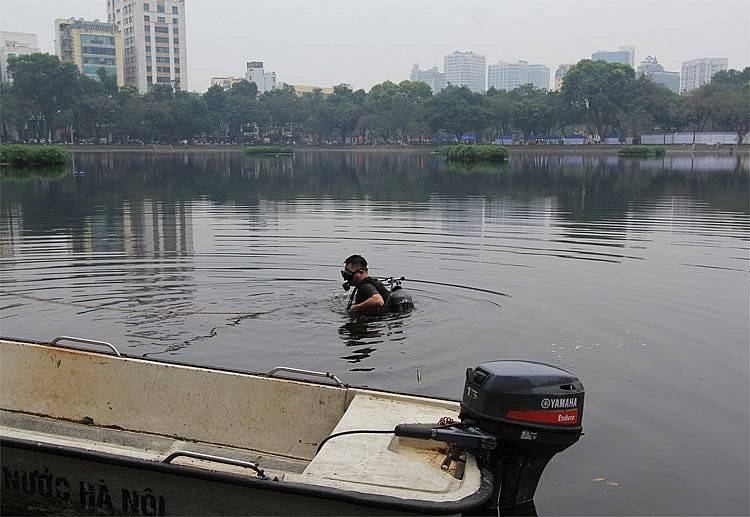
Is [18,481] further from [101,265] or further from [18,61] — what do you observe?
[18,61]

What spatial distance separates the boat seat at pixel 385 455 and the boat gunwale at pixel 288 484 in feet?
Result: 0.50

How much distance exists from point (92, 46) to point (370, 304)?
590ft

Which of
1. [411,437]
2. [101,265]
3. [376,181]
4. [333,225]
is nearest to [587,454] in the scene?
[411,437]

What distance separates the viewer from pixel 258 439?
6070 millimetres

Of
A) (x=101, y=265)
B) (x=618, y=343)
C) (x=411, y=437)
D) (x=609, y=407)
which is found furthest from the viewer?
(x=101, y=265)

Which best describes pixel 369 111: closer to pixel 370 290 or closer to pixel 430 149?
pixel 430 149

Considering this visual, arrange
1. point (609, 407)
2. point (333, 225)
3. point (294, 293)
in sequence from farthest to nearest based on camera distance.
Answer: point (333, 225) → point (294, 293) → point (609, 407)

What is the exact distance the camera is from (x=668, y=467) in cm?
638

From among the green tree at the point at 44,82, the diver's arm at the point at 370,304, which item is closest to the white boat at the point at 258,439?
the diver's arm at the point at 370,304

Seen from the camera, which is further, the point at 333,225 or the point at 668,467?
the point at 333,225

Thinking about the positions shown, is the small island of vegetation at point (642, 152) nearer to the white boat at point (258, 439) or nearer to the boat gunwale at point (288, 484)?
the white boat at point (258, 439)

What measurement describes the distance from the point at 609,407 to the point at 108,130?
11898cm

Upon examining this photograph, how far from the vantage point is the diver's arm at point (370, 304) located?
34.6 ft

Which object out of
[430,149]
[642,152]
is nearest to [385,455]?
[642,152]
